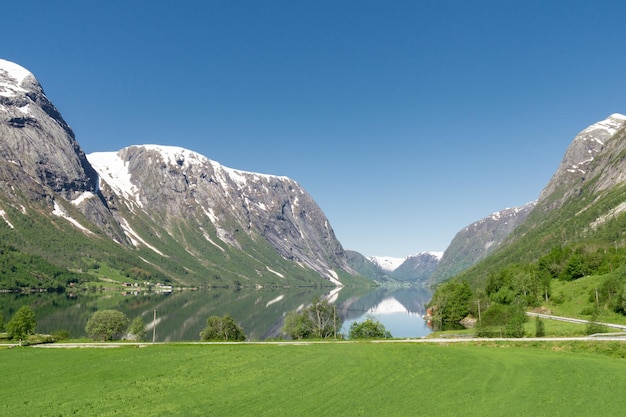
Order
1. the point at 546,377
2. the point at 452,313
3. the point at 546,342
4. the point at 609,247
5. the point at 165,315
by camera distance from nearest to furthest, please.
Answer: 1. the point at 546,377
2. the point at 546,342
3. the point at 452,313
4. the point at 609,247
5. the point at 165,315

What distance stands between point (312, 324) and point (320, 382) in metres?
70.9

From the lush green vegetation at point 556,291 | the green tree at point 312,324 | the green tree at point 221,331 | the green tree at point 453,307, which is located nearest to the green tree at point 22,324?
the green tree at point 221,331

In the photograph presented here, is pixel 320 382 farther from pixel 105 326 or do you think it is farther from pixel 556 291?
pixel 556 291

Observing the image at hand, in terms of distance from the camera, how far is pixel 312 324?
11144cm

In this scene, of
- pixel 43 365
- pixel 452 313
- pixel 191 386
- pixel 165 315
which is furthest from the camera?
pixel 165 315

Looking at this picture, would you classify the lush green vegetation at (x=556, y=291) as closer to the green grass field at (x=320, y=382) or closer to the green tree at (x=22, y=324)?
the green grass field at (x=320, y=382)

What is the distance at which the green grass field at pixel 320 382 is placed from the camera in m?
32.6

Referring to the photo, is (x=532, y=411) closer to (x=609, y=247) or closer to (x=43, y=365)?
(x=43, y=365)

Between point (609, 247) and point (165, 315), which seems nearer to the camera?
point (609, 247)

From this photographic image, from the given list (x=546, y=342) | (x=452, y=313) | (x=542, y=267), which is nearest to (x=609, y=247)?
(x=542, y=267)

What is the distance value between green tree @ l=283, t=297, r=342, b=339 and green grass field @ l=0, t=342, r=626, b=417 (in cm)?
4485

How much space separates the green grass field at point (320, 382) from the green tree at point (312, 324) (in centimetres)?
4485

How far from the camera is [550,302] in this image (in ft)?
425

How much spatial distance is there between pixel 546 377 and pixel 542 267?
138682mm
